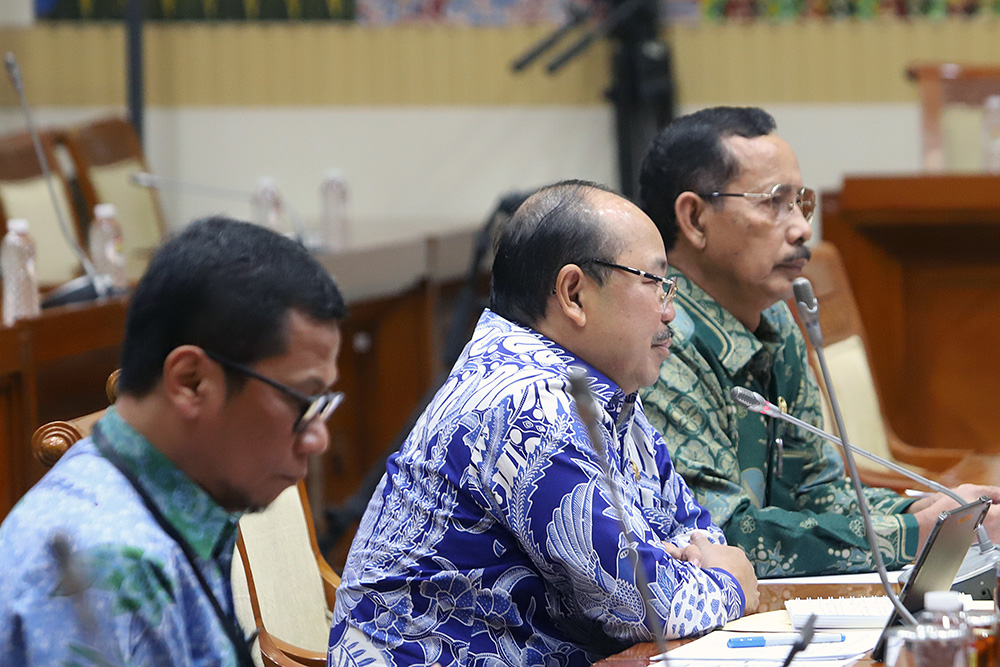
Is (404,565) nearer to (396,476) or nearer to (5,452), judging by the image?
(396,476)

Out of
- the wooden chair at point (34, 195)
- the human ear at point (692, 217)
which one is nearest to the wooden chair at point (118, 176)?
the wooden chair at point (34, 195)

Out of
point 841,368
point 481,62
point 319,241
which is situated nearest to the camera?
point 841,368

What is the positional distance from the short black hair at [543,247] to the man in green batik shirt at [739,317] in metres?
0.36

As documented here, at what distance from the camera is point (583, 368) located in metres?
1.57

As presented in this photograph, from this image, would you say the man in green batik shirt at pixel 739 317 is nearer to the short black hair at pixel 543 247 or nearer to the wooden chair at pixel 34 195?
the short black hair at pixel 543 247

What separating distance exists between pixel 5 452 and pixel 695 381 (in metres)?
1.41

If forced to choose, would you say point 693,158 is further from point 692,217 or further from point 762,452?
point 762,452

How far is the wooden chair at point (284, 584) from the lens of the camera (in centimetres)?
175

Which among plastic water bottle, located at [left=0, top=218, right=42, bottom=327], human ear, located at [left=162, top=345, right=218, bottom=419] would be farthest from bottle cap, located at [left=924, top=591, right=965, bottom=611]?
plastic water bottle, located at [left=0, top=218, right=42, bottom=327]

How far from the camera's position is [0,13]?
5832 mm

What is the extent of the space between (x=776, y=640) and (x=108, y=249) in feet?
8.43

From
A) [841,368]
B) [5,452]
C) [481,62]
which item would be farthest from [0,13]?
[841,368]

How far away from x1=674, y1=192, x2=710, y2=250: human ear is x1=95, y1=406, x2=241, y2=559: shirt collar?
1.23 metres

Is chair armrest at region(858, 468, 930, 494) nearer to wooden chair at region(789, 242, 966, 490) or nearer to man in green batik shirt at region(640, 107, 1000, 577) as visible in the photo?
wooden chair at region(789, 242, 966, 490)
